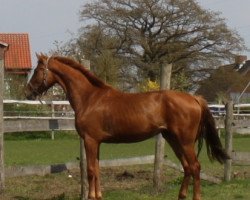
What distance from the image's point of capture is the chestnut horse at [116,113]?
8070 mm

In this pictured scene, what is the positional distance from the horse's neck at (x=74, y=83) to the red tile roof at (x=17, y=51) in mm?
40875

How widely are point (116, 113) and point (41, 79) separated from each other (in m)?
1.21

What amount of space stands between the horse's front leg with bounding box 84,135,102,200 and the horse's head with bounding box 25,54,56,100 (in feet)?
3.45

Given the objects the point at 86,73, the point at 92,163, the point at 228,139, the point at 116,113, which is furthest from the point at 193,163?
the point at 228,139

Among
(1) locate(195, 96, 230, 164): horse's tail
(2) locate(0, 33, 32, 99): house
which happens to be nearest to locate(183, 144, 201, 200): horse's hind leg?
(1) locate(195, 96, 230, 164): horse's tail

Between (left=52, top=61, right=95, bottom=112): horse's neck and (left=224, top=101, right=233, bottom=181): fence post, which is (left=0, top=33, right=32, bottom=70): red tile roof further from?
(left=52, top=61, right=95, bottom=112): horse's neck

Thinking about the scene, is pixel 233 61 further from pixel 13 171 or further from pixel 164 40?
pixel 13 171

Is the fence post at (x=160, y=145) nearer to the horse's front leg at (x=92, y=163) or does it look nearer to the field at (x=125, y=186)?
the field at (x=125, y=186)

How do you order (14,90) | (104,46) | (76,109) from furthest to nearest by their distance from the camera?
(104,46) < (14,90) < (76,109)

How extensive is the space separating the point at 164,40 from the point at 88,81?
165 feet

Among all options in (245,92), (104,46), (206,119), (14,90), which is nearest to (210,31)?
(104,46)

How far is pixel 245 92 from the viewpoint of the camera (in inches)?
2908

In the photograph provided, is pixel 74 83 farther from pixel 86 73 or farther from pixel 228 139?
pixel 228 139

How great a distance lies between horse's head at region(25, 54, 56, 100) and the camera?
27.6 feet
